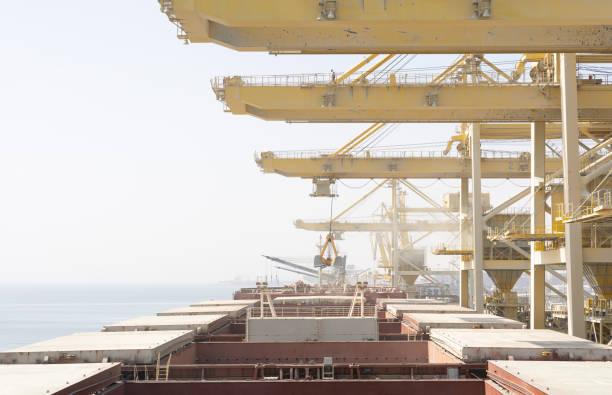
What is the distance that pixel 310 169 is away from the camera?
115 feet

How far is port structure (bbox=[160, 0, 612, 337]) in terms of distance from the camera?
14961 millimetres

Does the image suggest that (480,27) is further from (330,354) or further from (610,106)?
(610,106)

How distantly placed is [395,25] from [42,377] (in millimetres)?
10684

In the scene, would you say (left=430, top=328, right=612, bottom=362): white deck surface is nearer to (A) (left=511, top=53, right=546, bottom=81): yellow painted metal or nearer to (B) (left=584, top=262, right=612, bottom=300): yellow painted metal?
(B) (left=584, top=262, right=612, bottom=300): yellow painted metal

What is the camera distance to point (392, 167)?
36.1 meters

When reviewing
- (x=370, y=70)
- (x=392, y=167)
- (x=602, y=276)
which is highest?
(x=370, y=70)

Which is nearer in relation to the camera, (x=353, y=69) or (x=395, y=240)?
(x=353, y=69)

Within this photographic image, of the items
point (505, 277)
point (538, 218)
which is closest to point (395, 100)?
point (538, 218)

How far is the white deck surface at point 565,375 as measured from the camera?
931 centimetres

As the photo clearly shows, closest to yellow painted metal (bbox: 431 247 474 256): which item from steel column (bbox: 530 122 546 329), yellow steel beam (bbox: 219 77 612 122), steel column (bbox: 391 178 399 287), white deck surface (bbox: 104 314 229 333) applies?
steel column (bbox: 530 122 546 329)

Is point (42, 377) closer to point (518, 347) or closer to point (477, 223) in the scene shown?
point (518, 347)

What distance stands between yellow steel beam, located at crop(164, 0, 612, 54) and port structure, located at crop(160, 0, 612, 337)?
1.0 inches

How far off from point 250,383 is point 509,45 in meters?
10.6

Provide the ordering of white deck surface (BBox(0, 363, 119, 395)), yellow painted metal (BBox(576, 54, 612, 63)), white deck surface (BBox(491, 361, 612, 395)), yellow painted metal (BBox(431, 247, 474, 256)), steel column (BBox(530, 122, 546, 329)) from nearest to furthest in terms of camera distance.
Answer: white deck surface (BBox(491, 361, 612, 395)), white deck surface (BBox(0, 363, 119, 395)), yellow painted metal (BBox(576, 54, 612, 63)), steel column (BBox(530, 122, 546, 329)), yellow painted metal (BBox(431, 247, 474, 256))
